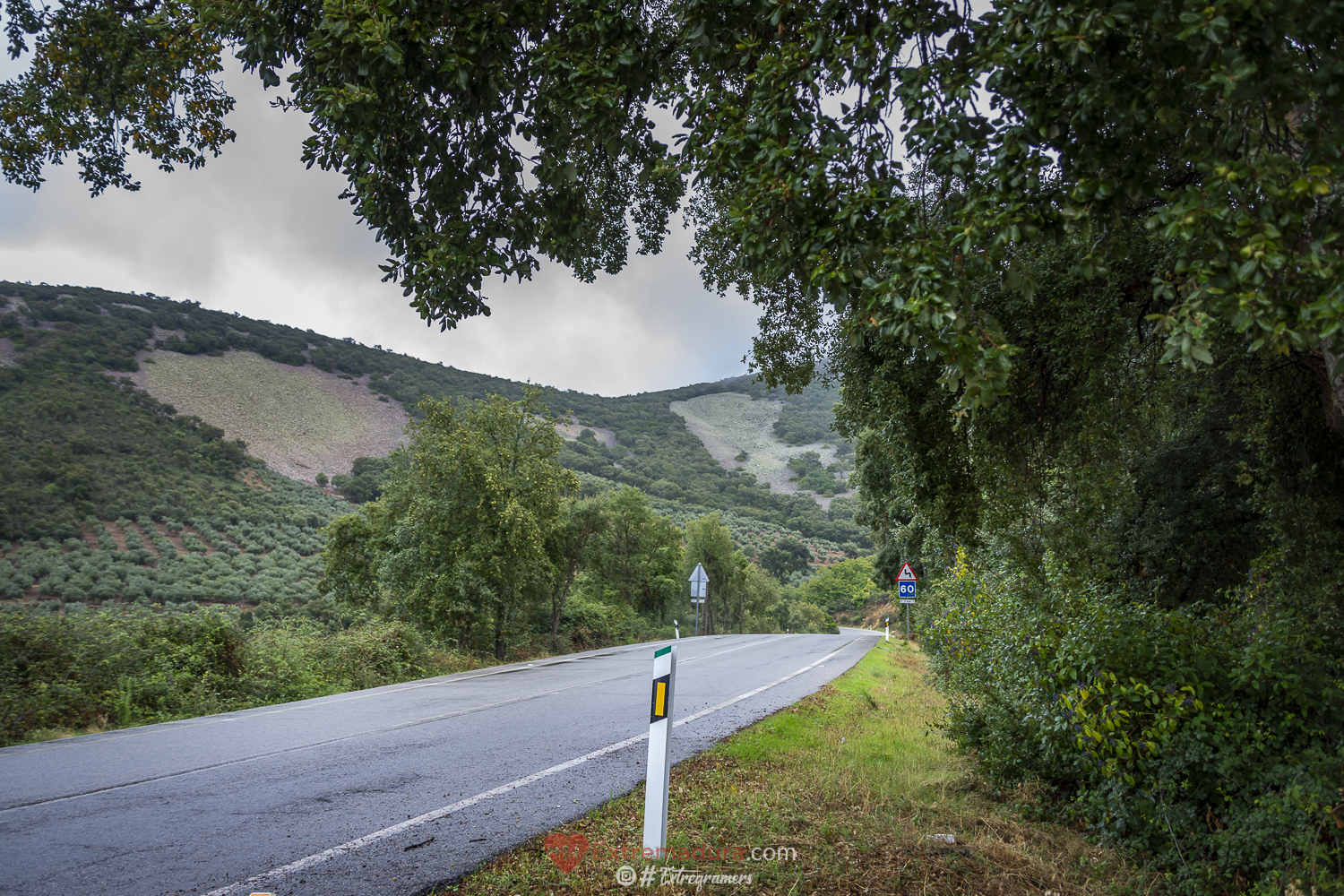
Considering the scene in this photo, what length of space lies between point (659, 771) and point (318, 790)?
319 centimetres

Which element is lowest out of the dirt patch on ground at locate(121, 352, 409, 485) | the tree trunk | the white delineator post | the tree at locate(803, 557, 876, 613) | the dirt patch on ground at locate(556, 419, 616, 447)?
the tree at locate(803, 557, 876, 613)

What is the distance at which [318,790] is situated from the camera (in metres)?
5.33

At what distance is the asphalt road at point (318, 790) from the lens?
12.3ft

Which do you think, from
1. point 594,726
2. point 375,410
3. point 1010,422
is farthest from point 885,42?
point 375,410

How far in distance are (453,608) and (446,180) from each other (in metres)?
16.8

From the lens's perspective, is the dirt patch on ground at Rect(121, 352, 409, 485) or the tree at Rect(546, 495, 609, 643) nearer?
the tree at Rect(546, 495, 609, 643)

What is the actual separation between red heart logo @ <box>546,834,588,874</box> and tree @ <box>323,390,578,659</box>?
1599cm

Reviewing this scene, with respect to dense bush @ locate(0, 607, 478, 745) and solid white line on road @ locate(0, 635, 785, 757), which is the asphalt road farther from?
dense bush @ locate(0, 607, 478, 745)

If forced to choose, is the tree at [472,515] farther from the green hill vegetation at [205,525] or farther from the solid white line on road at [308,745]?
the solid white line on road at [308,745]

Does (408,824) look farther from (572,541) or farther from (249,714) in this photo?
(572,541)

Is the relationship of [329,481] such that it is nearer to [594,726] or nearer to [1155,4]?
[594,726]

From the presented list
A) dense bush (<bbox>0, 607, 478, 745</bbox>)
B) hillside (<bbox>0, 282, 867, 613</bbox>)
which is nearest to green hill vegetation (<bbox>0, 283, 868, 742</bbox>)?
dense bush (<bbox>0, 607, 478, 745</bbox>)

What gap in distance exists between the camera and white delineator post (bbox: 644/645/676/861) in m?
3.72

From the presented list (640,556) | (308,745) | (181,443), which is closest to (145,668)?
(308,745)
